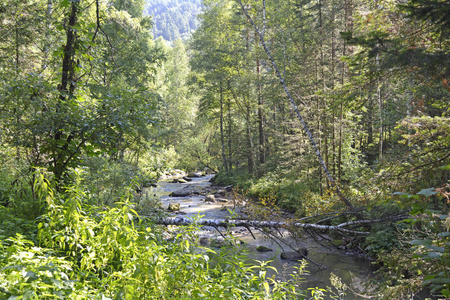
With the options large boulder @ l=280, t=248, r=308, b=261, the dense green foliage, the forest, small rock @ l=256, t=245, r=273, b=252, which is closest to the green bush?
the forest

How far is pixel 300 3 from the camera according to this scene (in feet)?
50.0

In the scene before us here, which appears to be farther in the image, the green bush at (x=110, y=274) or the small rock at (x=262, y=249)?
the small rock at (x=262, y=249)

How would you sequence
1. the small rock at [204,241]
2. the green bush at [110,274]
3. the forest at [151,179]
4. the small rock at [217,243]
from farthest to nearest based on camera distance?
the small rock at [204,241] < the small rock at [217,243] < the forest at [151,179] < the green bush at [110,274]

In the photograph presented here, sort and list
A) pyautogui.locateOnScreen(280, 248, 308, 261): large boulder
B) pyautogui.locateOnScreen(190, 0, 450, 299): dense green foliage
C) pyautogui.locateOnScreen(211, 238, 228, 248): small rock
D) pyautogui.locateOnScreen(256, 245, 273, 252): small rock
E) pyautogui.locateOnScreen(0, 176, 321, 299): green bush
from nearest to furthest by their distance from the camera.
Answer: pyautogui.locateOnScreen(0, 176, 321, 299): green bush < pyautogui.locateOnScreen(190, 0, 450, 299): dense green foliage < pyautogui.locateOnScreen(211, 238, 228, 248): small rock < pyautogui.locateOnScreen(280, 248, 308, 261): large boulder < pyautogui.locateOnScreen(256, 245, 273, 252): small rock

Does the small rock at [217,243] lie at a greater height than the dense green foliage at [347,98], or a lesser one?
lesser

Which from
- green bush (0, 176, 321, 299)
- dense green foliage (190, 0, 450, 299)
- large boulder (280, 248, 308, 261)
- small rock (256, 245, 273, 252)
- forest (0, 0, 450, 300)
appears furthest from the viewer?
small rock (256, 245, 273, 252)

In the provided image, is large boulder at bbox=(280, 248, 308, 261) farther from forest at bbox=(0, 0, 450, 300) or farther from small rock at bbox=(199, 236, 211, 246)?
small rock at bbox=(199, 236, 211, 246)

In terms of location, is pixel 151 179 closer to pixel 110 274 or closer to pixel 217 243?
pixel 110 274

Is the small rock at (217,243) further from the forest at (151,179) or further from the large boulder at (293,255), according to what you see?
the large boulder at (293,255)

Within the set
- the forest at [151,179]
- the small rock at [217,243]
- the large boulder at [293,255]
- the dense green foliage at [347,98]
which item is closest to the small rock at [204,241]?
the small rock at [217,243]

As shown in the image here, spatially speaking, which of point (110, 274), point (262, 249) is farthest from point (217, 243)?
point (110, 274)

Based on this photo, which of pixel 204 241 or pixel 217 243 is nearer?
pixel 217 243

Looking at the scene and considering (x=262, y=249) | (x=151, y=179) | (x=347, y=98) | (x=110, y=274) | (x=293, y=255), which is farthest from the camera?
(x=262, y=249)

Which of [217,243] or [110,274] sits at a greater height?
[110,274]
